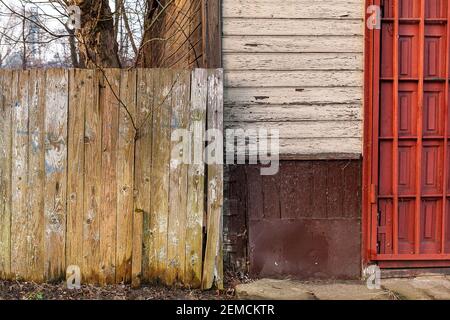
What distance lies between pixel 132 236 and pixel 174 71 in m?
1.54

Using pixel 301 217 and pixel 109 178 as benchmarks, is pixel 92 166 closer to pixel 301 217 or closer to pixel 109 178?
pixel 109 178

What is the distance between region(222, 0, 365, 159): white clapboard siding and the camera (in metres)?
5.34

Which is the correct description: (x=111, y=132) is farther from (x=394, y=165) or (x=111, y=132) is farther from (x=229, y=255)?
(x=394, y=165)

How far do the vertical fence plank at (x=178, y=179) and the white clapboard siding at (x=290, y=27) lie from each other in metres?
0.72

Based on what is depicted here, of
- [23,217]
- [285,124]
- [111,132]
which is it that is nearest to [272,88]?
[285,124]

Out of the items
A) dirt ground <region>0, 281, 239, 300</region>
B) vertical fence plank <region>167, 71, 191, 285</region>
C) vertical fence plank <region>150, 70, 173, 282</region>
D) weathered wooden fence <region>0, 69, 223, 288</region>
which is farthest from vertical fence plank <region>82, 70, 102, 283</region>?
vertical fence plank <region>167, 71, 191, 285</region>

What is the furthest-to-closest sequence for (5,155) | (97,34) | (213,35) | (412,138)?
1. (97,34)
2. (412,138)
3. (213,35)
4. (5,155)

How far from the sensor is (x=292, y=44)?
5.37 meters

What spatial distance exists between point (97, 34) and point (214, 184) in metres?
3.25

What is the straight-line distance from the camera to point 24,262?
4.97 m

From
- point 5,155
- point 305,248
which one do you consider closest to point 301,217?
point 305,248

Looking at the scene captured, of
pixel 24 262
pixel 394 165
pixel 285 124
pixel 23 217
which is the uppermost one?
pixel 285 124

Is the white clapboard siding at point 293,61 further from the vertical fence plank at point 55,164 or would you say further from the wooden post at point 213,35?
the vertical fence plank at point 55,164

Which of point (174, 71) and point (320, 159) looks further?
point (320, 159)
